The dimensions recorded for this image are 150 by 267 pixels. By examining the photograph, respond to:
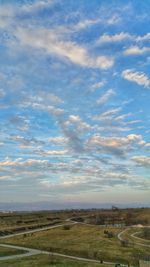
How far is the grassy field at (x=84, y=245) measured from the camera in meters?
63.1

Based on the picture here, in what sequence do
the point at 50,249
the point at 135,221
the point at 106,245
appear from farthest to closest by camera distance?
the point at 135,221 → the point at 106,245 → the point at 50,249

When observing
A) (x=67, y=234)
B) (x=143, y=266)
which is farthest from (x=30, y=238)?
(x=143, y=266)

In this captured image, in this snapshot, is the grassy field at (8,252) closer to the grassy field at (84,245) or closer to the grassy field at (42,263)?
the grassy field at (84,245)

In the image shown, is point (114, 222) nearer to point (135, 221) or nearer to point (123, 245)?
point (135, 221)

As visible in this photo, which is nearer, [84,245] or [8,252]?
[8,252]

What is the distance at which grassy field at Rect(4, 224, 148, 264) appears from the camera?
6305 centimetres

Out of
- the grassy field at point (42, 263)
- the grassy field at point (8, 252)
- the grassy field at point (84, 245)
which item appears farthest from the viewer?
the grassy field at point (84, 245)

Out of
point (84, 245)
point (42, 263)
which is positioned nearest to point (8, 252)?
point (42, 263)

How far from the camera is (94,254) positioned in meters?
63.3

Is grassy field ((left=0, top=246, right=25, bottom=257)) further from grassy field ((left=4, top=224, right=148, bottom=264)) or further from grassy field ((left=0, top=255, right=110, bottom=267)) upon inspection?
grassy field ((left=0, top=255, right=110, bottom=267))

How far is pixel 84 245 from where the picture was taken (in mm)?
76312

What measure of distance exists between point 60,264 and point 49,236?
44.0 meters

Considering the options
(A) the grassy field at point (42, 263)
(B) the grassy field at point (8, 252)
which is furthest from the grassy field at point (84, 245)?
(A) the grassy field at point (42, 263)

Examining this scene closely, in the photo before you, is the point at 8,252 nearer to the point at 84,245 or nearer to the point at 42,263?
the point at 42,263
